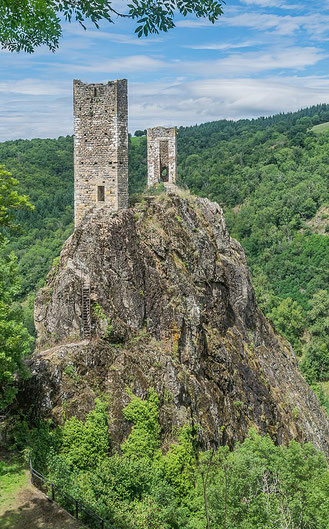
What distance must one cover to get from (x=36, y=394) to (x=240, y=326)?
465 inches

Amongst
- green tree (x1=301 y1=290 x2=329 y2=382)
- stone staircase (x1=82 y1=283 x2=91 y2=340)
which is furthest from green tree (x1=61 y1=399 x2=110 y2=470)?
green tree (x1=301 y1=290 x2=329 y2=382)

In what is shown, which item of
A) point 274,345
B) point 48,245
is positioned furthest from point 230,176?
point 274,345

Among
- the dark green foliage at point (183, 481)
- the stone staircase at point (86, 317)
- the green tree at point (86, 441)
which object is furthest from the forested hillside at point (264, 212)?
the green tree at point (86, 441)

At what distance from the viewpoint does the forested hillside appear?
211 ft

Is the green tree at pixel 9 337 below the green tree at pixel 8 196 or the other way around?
below

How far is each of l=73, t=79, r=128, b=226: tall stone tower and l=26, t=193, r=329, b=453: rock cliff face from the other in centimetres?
100

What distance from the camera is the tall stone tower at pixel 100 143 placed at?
20.0m

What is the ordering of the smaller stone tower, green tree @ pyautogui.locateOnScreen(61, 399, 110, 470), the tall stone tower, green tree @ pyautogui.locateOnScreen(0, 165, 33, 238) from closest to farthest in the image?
green tree @ pyautogui.locateOnScreen(0, 165, 33, 238) → green tree @ pyautogui.locateOnScreen(61, 399, 110, 470) → the tall stone tower → the smaller stone tower

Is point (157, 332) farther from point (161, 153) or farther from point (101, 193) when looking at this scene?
point (161, 153)

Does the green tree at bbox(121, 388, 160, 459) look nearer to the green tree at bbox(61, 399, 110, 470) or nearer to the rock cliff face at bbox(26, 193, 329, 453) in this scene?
the rock cliff face at bbox(26, 193, 329, 453)

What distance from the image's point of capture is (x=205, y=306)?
22000 millimetres

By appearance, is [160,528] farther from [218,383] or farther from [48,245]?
[48,245]

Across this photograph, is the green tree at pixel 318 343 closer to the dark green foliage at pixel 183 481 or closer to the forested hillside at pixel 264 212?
the forested hillside at pixel 264 212

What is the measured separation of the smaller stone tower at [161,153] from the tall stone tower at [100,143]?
5.31m
